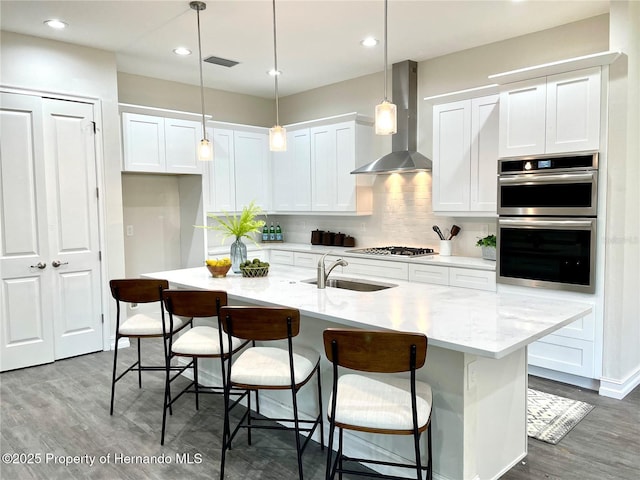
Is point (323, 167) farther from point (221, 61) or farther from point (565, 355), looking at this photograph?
point (565, 355)

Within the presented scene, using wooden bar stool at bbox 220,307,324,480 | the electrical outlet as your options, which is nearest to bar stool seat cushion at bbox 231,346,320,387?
wooden bar stool at bbox 220,307,324,480

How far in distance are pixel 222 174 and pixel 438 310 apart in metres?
4.02

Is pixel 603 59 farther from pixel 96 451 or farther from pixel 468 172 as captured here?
pixel 96 451

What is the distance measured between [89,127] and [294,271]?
8.38 feet

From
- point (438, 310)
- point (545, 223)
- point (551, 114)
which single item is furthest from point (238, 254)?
point (551, 114)

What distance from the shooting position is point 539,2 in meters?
3.58

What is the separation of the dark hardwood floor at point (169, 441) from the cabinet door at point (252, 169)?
291cm

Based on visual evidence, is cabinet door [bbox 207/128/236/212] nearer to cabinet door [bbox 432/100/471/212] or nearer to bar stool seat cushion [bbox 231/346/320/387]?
cabinet door [bbox 432/100/471/212]

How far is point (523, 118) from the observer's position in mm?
3775

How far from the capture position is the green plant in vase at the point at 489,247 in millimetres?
4328

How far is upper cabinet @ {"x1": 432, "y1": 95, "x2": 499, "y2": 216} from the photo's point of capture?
4.21 meters

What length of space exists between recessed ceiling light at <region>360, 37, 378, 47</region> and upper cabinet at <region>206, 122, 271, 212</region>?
2.13m

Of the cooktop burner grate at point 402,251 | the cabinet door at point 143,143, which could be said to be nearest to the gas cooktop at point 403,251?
the cooktop burner grate at point 402,251

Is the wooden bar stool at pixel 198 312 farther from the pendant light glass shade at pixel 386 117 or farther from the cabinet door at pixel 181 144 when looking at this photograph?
the cabinet door at pixel 181 144
